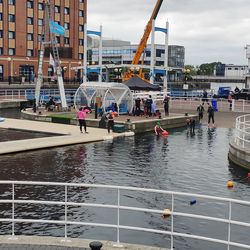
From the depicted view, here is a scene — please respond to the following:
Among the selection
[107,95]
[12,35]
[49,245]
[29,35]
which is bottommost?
[49,245]

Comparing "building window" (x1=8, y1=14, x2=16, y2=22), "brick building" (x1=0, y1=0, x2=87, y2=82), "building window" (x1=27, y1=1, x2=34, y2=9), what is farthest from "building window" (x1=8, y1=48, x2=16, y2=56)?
"building window" (x1=27, y1=1, x2=34, y2=9)

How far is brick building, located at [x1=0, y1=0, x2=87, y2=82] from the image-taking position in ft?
286

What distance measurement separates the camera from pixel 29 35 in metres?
92.8

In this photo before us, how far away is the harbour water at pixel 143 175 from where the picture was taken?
40.8 feet

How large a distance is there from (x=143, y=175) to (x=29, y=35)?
7843cm

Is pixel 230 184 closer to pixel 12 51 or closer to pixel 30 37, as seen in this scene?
pixel 12 51

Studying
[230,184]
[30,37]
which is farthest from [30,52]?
[230,184]

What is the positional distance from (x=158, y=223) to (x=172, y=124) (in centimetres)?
2534

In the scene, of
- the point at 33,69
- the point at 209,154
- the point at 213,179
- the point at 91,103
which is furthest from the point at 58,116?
the point at 33,69

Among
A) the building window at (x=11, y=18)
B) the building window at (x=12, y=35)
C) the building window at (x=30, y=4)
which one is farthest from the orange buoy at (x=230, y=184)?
the building window at (x=30, y=4)

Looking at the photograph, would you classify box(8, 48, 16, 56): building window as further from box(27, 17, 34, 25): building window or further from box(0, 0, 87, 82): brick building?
box(27, 17, 34, 25): building window

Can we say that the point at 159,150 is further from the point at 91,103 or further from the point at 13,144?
the point at 91,103

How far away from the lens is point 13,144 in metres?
25.8

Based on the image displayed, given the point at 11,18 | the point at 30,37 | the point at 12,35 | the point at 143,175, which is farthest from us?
the point at 30,37
